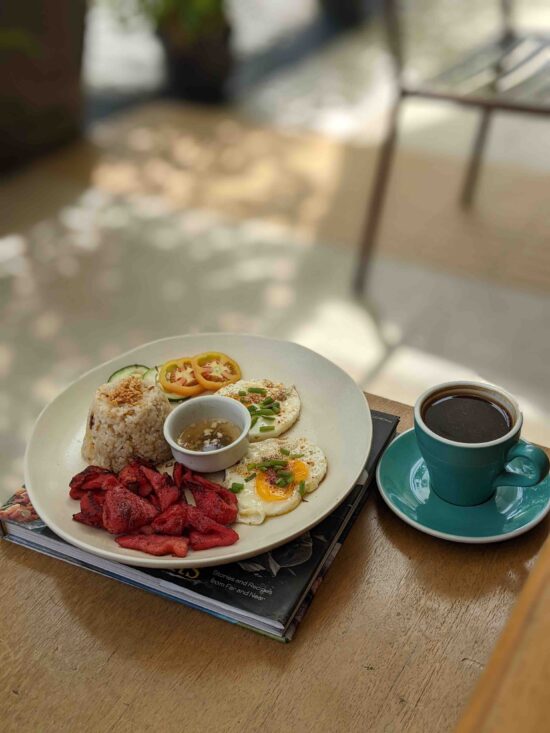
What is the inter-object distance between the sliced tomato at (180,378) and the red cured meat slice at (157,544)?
0.78 feet

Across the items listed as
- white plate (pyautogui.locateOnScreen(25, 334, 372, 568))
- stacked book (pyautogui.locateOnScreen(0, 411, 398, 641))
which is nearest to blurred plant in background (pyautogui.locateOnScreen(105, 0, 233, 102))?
Answer: white plate (pyautogui.locateOnScreen(25, 334, 372, 568))

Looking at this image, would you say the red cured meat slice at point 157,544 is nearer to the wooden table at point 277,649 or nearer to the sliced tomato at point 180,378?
the wooden table at point 277,649

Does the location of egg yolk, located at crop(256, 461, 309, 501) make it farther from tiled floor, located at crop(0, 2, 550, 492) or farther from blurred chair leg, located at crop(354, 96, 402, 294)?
blurred chair leg, located at crop(354, 96, 402, 294)

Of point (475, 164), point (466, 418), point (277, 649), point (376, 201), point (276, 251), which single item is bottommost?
point (276, 251)

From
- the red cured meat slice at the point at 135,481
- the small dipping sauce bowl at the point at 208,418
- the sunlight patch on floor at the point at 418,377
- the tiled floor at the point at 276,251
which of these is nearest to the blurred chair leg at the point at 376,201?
the tiled floor at the point at 276,251

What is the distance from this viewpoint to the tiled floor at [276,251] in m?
1.97

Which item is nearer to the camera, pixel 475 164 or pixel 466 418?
pixel 466 418

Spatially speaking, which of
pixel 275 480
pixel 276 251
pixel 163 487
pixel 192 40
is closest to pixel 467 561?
pixel 275 480

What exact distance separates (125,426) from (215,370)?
178mm

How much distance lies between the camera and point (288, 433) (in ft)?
3.12

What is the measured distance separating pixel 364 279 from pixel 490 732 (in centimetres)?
181

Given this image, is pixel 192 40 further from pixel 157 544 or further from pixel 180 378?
pixel 157 544

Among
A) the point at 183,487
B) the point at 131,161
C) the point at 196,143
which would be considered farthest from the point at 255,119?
the point at 183,487

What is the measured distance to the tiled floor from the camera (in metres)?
1.97
